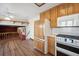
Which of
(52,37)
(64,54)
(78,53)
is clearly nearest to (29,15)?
(52,37)

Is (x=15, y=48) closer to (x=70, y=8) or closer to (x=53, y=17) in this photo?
(x=53, y=17)

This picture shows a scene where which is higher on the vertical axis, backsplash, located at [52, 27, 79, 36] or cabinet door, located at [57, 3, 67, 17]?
cabinet door, located at [57, 3, 67, 17]

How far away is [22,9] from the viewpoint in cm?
166

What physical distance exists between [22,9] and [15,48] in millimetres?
633

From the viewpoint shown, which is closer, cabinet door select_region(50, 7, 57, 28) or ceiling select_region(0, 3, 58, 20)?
ceiling select_region(0, 3, 58, 20)

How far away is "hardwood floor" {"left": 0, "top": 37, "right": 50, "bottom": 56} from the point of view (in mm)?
1639

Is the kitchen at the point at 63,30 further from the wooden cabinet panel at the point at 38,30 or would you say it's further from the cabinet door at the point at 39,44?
the wooden cabinet panel at the point at 38,30

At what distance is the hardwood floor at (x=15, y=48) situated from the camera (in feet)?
5.38

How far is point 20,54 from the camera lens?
1660 mm

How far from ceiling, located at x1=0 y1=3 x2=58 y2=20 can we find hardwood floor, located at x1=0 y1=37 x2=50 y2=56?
0.39m

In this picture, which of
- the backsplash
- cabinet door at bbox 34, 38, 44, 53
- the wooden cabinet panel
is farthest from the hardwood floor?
the backsplash

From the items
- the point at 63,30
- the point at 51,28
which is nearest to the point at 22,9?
the point at 51,28

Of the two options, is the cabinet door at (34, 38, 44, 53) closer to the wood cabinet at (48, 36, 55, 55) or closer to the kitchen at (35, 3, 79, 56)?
the kitchen at (35, 3, 79, 56)

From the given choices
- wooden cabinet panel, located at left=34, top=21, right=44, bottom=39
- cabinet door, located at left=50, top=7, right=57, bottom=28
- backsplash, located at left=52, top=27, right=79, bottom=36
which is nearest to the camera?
backsplash, located at left=52, top=27, right=79, bottom=36
